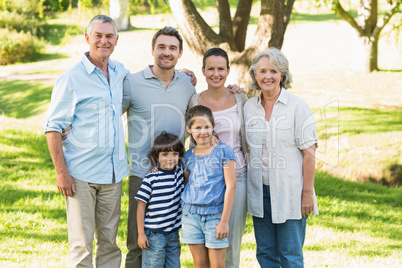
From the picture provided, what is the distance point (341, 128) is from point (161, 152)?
6725 mm

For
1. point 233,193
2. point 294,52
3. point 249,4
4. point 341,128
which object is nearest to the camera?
point 233,193

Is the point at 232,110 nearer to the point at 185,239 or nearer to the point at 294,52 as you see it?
the point at 185,239

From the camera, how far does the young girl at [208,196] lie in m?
3.16

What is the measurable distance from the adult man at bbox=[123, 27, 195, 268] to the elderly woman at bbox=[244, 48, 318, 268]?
2.06ft

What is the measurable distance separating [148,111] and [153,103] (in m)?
0.07

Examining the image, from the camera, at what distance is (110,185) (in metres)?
3.41

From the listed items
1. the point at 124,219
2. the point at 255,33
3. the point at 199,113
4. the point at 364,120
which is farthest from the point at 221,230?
the point at 364,120

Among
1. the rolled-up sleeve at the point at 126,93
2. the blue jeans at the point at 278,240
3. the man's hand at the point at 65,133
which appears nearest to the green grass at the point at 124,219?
the blue jeans at the point at 278,240

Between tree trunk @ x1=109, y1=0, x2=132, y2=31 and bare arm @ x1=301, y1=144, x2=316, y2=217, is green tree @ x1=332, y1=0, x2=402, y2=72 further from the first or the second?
bare arm @ x1=301, y1=144, x2=316, y2=217

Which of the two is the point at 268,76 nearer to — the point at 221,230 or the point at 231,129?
the point at 231,129

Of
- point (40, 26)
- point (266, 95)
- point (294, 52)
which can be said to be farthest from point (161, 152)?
point (40, 26)

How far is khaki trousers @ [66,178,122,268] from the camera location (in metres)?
3.31

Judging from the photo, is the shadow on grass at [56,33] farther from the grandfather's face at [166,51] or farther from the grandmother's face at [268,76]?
the grandmother's face at [268,76]

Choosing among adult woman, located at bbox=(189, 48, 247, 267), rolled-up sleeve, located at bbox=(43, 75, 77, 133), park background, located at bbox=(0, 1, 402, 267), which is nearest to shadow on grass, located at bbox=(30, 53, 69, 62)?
park background, located at bbox=(0, 1, 402, 267)
